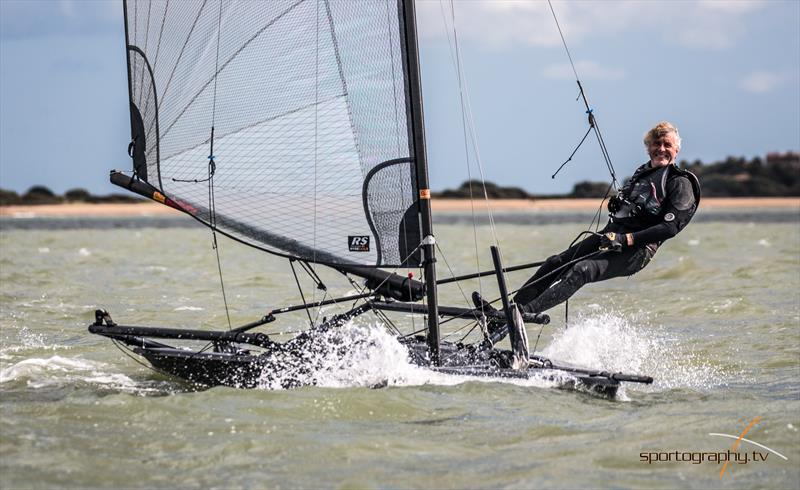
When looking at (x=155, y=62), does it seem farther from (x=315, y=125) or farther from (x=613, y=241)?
(x=613, y=241)

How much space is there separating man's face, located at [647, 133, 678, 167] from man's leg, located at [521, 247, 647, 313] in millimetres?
603

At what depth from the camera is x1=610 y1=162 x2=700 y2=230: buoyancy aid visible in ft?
23.2

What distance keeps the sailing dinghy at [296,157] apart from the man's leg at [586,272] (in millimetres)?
171

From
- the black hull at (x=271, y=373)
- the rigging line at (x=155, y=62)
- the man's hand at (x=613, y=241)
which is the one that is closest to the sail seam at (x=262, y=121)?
the rigging line at (x=155, y=62)

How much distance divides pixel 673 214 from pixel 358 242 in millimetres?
2037

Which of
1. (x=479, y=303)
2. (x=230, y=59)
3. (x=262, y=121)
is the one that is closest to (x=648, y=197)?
(x=479, y=303)

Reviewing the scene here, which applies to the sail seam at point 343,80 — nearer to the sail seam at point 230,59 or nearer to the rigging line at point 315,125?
the rigging line at point 315,125

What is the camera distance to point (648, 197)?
23.3 feet

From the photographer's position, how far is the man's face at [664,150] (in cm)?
721

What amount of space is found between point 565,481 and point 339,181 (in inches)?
111

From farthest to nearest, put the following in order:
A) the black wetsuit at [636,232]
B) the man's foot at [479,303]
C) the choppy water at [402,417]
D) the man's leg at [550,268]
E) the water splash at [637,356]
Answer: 1. the water splash at [637,356]
2. the man's leg at [550,268]
3. the man's foot at [479,303]
4. the black wetsuit at [636,232]
5. the choppy water at [402,417]

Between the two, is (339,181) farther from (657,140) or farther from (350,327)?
(657,140)

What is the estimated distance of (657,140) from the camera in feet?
23.8

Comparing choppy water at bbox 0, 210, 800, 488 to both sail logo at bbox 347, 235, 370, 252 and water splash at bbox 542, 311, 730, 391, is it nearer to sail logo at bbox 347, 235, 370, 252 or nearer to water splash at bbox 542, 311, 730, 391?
water splash at bbox 542, 311, 730, 391
